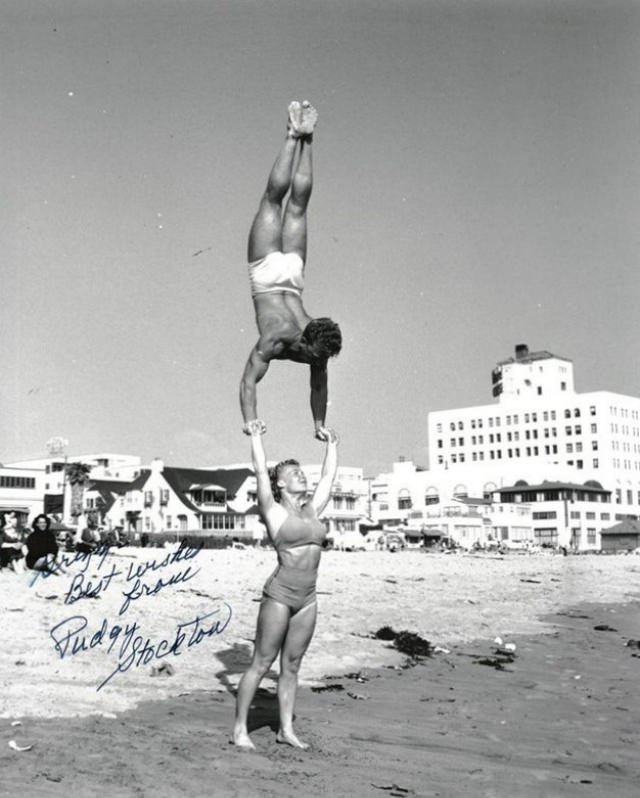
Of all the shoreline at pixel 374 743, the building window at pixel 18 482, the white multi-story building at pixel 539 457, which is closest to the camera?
the shoreline at pixel 374 743

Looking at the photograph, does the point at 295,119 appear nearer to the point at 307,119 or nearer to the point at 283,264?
the point at 307,119

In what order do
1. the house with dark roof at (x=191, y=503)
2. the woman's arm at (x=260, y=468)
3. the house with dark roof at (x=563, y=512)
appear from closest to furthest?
the woman's arm at (x=260, y=468) → the house with dark roof at (x=191, y=503) → the house with dark roof at (x=563, y=512)

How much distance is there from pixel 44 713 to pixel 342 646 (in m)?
4.89

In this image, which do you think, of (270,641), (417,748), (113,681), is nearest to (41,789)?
(270,641)

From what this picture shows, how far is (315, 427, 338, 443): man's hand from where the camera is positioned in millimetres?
6949

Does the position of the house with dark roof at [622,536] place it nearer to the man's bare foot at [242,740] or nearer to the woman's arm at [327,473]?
the woman's arm at [327,473]

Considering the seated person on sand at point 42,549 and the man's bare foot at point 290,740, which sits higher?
the seated person on sand at point 42,549

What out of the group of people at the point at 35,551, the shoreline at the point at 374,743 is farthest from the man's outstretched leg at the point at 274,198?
the group of people at the point at 35,551

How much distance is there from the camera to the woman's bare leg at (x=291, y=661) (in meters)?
6.26

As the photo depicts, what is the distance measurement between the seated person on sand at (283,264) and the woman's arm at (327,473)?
0.56 meters

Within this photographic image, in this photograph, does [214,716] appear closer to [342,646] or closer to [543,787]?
[543,787]

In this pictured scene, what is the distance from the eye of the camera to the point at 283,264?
647 cm
